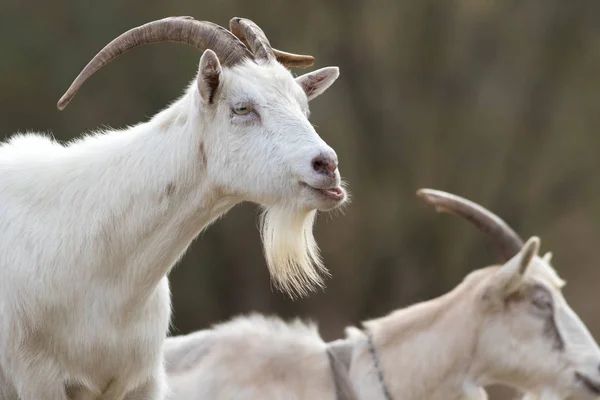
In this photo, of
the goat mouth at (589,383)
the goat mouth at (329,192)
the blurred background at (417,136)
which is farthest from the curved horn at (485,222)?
the blurred background at (417,136)

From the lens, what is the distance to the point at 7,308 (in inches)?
158

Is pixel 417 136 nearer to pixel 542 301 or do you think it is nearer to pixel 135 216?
pixel 542 301

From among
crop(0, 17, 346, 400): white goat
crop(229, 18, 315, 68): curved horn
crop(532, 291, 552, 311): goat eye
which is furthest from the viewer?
crop(532, 291, 552, 311): goat eye

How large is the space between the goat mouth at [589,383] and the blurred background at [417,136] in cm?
667

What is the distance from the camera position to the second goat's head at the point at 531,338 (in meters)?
5.65

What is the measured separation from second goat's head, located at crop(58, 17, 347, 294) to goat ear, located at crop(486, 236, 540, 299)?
6.18 ft

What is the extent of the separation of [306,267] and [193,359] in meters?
1.60

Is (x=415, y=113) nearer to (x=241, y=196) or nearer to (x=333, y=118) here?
(x=333, y=118)

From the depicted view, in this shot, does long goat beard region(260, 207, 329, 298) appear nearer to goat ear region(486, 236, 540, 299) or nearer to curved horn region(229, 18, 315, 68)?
A: curved horn region(229, 18, 315, 68)

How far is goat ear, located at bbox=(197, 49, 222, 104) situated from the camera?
3.79 meters

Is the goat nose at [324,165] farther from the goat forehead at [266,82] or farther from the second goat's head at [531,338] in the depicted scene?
the second goat's head at [531,338]

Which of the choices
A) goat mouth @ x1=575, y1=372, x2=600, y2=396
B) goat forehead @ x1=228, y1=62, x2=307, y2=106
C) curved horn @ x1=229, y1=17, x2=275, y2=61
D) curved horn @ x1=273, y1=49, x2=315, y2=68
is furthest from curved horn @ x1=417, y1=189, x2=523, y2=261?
goat forehead @ x1=228, y1=62, x2=307, y2=106

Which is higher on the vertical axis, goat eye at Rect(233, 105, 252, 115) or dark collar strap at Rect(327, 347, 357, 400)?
goat eye at Rect(233, 105, 252, 115)

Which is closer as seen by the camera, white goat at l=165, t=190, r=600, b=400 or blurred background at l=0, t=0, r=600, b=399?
white goat at l=165, t=190, r=600, b=400
